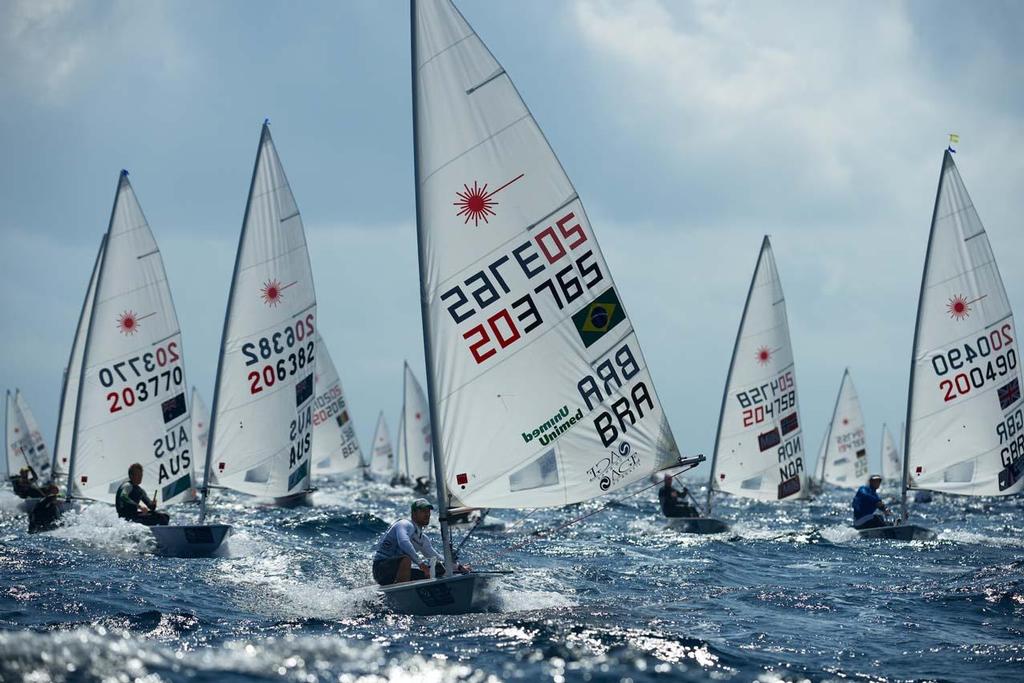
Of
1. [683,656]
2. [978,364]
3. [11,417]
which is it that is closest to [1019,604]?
[683,656]

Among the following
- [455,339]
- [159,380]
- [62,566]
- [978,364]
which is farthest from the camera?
[978,364]

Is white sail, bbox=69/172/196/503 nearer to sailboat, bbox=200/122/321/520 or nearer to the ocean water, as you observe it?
the ocean water

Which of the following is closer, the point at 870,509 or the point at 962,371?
the point at 870,509

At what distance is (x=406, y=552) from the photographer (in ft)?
35.1

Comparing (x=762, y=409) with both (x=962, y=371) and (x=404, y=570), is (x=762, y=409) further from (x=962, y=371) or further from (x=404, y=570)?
(x=404, y=570)

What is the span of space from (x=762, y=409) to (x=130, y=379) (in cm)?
1463

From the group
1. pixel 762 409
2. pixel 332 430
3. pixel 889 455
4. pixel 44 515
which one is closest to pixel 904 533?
→ pixel 762 409

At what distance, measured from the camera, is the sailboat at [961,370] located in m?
21.5

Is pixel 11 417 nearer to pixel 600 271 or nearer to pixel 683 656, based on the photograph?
pixel 600 271

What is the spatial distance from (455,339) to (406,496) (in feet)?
108

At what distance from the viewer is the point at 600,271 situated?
1142cm

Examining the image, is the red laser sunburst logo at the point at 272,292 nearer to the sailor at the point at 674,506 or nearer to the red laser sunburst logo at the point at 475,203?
the red laser sunburst logo at the point at 475,203

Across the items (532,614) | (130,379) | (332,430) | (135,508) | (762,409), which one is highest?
(332,430)

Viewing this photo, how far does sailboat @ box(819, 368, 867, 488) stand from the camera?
48.2 meters
